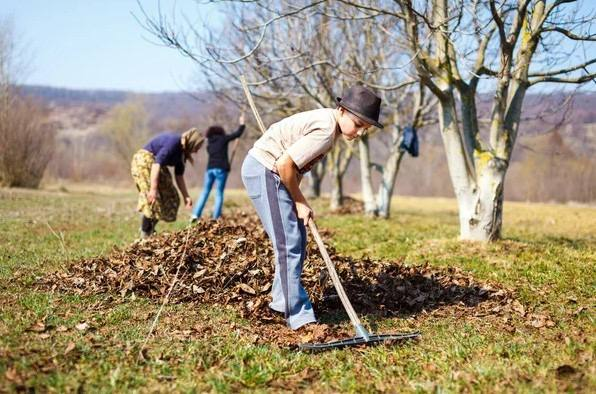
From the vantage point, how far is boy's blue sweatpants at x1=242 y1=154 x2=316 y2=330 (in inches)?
172

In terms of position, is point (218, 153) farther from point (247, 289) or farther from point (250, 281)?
point (247, 289)

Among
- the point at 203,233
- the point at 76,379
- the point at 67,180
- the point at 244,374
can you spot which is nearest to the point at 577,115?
the point at 203,233

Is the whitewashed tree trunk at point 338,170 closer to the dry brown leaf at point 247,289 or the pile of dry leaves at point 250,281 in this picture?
the pile of dry leaves at point 250,281

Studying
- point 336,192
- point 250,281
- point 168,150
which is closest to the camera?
point 250,281

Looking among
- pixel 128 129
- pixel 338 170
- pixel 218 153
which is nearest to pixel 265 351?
pixel 218 153

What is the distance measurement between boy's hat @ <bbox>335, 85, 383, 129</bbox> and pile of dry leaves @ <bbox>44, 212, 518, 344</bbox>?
1751mm

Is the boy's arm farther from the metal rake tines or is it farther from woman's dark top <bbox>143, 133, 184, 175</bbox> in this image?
woman's dark top <bbox>143, 133, 184, 175</bbox>

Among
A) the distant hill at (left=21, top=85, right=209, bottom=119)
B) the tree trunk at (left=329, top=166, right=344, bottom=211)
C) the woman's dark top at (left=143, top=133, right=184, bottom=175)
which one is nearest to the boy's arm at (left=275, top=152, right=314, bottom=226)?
the woman's dark top at (left=143, top=133, right=184, bottom=175)

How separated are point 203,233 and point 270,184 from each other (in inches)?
99.9

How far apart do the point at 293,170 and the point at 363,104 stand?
0.74m

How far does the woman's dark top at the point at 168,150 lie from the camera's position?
25.0 ft

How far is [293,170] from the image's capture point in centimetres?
416

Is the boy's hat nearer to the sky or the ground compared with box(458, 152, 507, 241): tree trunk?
nearer to the sky

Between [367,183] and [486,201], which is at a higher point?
[367,183]
